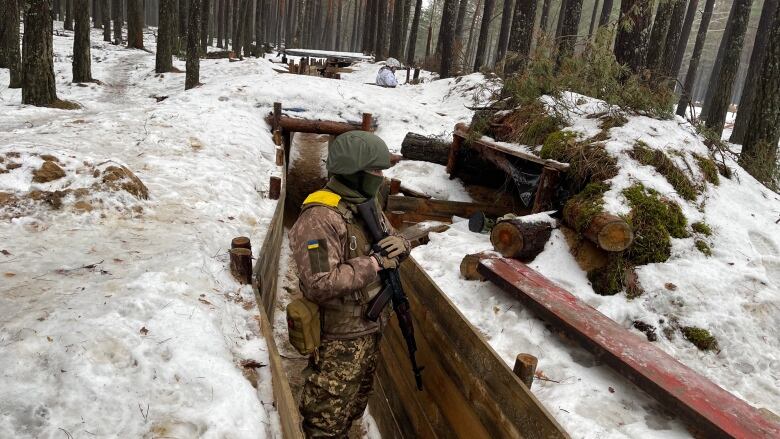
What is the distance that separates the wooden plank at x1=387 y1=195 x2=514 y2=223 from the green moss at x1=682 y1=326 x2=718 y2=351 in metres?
3.81

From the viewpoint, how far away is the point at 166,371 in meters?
2.67

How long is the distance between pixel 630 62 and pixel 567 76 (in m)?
1.73

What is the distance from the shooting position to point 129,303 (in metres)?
3.08

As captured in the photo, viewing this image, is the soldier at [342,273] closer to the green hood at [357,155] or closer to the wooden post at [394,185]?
the green hood at [357,155]

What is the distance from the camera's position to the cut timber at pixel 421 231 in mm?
6541

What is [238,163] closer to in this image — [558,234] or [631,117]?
[558,234]

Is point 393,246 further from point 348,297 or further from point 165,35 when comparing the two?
point 165,35

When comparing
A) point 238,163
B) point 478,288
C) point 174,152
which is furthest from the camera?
point 238,163

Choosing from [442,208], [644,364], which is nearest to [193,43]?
[442,208]

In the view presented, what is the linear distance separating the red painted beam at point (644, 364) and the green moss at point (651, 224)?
1.03m

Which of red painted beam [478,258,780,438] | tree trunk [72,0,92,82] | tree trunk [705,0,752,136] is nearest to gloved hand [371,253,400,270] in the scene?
red painted beam [478,258,780,438]

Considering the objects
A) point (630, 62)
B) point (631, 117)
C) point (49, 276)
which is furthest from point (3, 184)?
point (630, 62)

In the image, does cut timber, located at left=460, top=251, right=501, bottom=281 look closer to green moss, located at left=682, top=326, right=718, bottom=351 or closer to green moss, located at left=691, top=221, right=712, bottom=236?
green moss, located at left=682, top=326, right=718, bottom=351

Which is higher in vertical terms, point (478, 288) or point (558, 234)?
point (558, 234)
